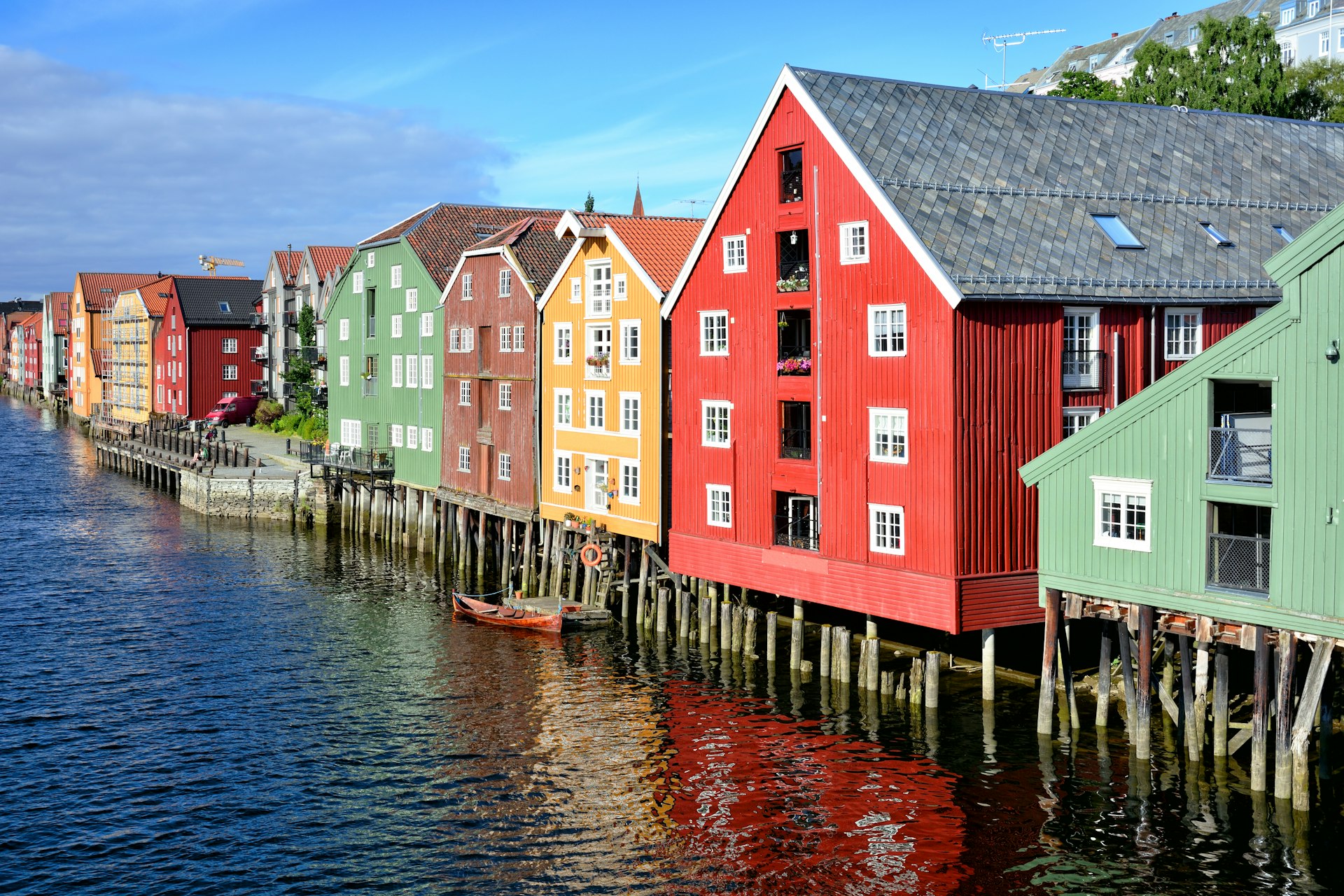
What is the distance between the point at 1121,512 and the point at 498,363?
35493 mm

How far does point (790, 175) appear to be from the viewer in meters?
40.5

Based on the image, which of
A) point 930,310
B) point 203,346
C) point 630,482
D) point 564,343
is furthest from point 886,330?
point 203,346

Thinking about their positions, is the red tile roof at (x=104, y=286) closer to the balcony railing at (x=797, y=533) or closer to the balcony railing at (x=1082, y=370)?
the balcony railing at (x=797, y=533)

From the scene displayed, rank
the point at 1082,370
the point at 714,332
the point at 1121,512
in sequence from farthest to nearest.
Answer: the point at 714,332 → the point at 1082,370 → the point at 1121,512

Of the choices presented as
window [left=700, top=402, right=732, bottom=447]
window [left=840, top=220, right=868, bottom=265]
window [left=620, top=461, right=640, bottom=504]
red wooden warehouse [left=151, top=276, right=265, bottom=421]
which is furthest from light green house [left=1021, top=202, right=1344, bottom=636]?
red wooden warehouse [left=151, top=276, right=265, bottom=421]

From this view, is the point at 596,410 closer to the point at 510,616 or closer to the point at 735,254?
the point at 510,616

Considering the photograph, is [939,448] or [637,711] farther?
[637,711]

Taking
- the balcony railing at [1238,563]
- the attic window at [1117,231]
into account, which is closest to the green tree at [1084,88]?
the attic window at [1117,231]

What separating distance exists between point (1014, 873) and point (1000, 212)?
19.4 m

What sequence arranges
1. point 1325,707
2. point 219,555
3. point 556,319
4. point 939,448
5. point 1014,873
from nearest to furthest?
point 1014,873, point 1325,707, point 939,448, point 556,319, point 219,555

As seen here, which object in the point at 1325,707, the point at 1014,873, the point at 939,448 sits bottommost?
the point at 1014,873

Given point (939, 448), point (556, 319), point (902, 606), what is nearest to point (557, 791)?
point (902, 606)

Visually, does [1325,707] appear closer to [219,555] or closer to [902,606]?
[902,606]

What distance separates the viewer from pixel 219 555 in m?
67.3
